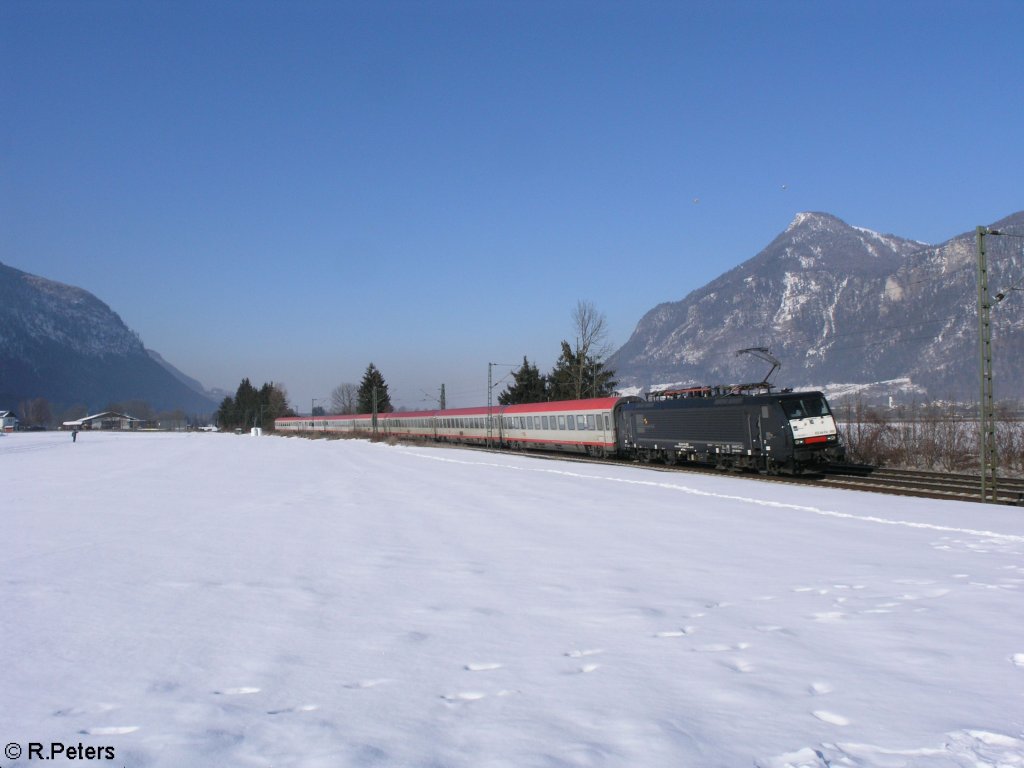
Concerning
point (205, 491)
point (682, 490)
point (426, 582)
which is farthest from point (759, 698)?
point (205, 491)

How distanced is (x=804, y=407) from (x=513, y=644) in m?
21.4

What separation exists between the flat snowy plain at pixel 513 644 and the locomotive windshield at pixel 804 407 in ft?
39.0

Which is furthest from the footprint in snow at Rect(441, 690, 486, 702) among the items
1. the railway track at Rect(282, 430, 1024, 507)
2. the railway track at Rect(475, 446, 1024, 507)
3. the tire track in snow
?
the railway track at Rect(475, 446, 1024, 507)

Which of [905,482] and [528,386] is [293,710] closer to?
[905,482]

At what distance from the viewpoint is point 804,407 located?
24.9m

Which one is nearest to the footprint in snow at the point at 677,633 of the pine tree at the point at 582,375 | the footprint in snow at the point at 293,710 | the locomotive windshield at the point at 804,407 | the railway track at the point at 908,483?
the footprint in snow at the point at 293,710

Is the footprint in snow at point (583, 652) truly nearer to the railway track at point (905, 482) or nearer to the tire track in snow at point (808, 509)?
the tire track in snow at point (808, 509)

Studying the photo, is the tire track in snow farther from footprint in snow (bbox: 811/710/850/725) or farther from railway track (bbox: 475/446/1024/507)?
footprint in snow (bbox: 811/710/850/725)

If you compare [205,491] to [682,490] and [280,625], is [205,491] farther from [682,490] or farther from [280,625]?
[280,625]

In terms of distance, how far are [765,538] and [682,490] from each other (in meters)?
9.09

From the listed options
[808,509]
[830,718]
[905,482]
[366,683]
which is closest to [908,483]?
[905,482]

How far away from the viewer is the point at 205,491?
785 inches

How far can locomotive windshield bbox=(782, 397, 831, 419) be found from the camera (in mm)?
24656

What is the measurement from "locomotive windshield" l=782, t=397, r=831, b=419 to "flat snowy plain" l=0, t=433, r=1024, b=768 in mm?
11894
